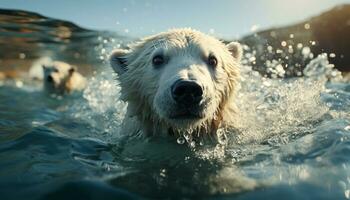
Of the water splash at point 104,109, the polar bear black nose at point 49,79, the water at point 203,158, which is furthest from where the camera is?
the polar bear black nose at point 49,79

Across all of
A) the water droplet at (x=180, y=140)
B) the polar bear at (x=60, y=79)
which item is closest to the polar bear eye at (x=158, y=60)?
the water droplet at (x=180, y=140)

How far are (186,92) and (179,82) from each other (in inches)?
4.8

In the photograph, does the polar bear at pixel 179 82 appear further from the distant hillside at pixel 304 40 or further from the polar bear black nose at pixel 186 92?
the distant hillside at pixel 304 40

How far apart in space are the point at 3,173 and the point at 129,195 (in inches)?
54.0

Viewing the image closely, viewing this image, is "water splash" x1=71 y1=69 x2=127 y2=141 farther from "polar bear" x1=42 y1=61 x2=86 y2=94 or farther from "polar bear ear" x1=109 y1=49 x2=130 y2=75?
"polar bear" x1=42 y1=61 x2=86 y2=94

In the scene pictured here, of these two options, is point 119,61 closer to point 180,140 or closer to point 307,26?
point 180,140

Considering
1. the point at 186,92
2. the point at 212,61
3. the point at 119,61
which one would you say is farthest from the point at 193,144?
the point at 119,61

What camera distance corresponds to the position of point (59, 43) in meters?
19.0

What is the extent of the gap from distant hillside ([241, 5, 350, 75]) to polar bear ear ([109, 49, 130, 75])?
931 cm

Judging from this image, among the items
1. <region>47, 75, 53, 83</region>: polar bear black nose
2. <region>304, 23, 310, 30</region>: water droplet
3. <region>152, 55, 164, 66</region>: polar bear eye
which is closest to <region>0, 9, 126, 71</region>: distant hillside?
<region>47, 75, 53, 83</region>: polar bear black nose

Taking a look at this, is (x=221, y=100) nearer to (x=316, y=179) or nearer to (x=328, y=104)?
(x=316, y=179)

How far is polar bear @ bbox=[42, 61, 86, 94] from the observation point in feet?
47.7

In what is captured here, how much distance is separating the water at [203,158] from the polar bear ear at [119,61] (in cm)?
88

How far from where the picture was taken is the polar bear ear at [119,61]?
618 centimetres
